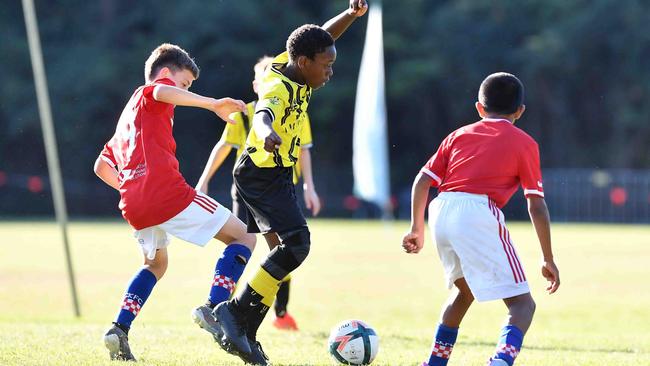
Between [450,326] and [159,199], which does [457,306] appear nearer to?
[450,326]

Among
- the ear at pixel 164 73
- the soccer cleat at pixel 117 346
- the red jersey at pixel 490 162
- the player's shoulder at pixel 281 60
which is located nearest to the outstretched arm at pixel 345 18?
the player's shoulder at pixel 281 60

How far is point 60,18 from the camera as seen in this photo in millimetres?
42375

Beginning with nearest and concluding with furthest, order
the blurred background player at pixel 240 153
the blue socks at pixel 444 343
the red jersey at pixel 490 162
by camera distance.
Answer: the red jersey at pixel 490 162, the blue socks at pixel 444 343, the blurred background player at pixel 240 153

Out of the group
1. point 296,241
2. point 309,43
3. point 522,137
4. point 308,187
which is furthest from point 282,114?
point 308,187

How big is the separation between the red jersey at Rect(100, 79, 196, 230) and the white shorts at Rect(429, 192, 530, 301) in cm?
157

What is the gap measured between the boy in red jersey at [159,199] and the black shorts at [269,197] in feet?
0.81

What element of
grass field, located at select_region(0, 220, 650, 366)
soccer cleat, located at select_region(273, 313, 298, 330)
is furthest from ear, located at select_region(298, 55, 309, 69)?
soccer cleat, located at select_region(273, 313, 298, 330)

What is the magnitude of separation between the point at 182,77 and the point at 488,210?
2.08 meters

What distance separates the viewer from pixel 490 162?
522cm

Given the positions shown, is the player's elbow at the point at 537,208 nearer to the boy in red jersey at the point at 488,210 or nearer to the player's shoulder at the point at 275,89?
the boy in red jersey at the point at 488,210

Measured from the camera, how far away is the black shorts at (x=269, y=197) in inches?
228

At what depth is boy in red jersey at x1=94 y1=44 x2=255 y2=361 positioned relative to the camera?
230 inches

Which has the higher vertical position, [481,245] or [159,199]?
[159,199]

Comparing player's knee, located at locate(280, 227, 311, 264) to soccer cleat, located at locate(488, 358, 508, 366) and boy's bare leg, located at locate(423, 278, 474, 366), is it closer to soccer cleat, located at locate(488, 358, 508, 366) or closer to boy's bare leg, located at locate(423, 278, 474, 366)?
boy's bare leg, located at locate(423, 278, 474, 366)
